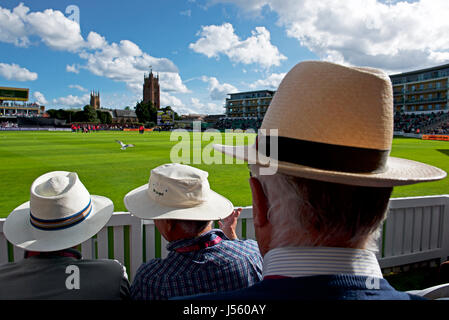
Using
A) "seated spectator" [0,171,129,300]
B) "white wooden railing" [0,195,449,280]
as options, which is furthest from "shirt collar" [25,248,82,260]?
"white wooden railing" [0,195,449,280]

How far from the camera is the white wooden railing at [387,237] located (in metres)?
3.64

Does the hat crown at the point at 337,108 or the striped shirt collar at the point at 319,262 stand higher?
the hat crown at the point at 337,108

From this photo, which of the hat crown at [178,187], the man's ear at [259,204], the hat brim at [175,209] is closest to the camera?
the man's ear at [259,204]

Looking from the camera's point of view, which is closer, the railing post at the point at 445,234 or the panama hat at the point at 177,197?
the panama hat at the point at 177,197

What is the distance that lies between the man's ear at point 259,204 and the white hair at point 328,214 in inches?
3.6

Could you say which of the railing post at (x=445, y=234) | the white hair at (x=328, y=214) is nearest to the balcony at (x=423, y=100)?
the railing post at (x=445, y=234)

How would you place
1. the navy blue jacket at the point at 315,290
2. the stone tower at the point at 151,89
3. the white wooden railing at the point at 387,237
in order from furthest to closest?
the stone tower at the point at 151,89
the white wooden railing at the point at 387,237
the navy blue jacket at the point at 315,290

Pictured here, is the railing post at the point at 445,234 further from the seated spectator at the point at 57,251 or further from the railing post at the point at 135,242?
the seated spectator at the point at 57,251

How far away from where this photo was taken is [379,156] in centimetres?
118

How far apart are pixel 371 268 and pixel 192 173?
1445mm

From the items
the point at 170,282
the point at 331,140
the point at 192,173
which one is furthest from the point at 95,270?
the point at 331,140

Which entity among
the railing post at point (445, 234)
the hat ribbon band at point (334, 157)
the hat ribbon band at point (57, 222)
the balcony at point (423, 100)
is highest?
the balcony at point (423, 100)

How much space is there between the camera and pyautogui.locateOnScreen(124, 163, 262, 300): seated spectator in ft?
6.17

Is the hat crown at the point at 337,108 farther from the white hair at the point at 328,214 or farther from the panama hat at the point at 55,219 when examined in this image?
the panama hat at the point at 55,219
